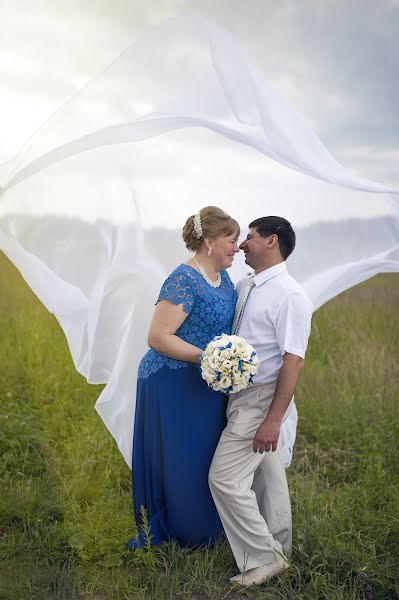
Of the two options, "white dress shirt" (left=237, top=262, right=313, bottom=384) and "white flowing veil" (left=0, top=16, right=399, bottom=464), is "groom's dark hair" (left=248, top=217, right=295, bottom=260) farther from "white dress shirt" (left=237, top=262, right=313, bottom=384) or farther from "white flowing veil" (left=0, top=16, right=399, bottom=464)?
"white flowing veil" (left=0, top=16, right=399, bottom=464)

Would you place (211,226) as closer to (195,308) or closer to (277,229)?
(277,229)

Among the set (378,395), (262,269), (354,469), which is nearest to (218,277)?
(262,269)

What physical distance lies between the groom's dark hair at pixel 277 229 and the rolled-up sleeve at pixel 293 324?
1.19 ft

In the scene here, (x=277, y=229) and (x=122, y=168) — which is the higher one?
(x=122, y=168)

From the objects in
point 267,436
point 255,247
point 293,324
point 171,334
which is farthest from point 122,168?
point 267,436

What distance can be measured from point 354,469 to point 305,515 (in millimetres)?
1214

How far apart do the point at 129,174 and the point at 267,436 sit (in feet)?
7.11

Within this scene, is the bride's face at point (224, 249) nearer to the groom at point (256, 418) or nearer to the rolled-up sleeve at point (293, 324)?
the groom at point (256, 418)

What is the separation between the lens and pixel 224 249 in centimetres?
388

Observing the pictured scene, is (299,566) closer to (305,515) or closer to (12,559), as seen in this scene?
(305,515)

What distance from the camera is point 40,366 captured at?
7438mm

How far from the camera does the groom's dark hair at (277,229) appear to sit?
380 cm

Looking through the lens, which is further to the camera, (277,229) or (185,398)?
(185,398)

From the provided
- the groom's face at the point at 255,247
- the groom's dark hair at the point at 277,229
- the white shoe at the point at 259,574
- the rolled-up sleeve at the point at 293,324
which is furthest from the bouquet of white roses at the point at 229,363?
the white shoe at the point at 259,574
